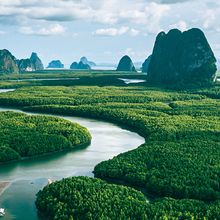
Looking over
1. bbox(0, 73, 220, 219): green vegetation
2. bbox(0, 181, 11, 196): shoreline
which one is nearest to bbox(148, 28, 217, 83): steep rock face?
bbox(0, 73, 220, 219): green vegetation

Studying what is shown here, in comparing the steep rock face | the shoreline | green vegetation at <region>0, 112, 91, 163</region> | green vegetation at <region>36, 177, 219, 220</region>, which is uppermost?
the steep rock face

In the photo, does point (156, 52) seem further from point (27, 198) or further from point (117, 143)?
point (27, 198)

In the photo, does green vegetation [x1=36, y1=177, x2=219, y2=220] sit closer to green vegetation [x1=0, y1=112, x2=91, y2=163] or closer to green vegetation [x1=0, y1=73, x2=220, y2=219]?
green vegetation [x1=0, y1=73, x2=220, y2=219]

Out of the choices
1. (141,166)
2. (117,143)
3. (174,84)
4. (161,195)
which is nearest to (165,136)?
(117,143)

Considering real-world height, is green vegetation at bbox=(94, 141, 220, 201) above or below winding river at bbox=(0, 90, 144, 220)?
above

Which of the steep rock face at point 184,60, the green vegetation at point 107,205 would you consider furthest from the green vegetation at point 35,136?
the steep rock face at point 184,60

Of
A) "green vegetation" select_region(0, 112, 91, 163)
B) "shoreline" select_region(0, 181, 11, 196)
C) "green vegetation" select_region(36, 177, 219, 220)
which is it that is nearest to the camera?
"green vegetation" select_region(36, 177, 219, 220)

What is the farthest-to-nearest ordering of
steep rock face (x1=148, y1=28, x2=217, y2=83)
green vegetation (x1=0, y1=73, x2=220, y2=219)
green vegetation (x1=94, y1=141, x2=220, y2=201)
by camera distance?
steep rock face (x1=148, y1=28, x2=217, y2=83) < green vegetation (x1=94, y1=141, x2=220, y2=201) < green vegetation (x1=0, y1=73, x2=220, y2=219)
